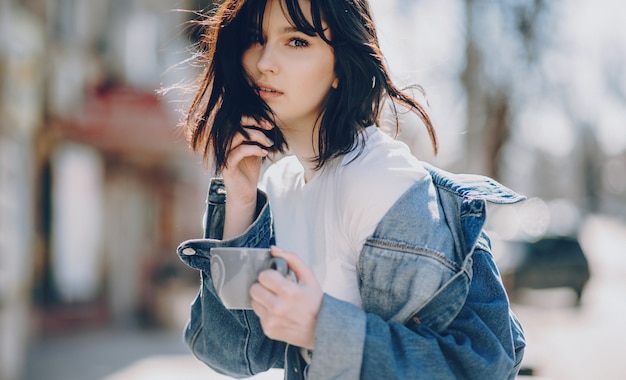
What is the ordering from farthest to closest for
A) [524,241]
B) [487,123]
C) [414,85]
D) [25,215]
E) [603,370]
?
[524,241]
[25,215]
[603,370]
[487,123]
[414,85]

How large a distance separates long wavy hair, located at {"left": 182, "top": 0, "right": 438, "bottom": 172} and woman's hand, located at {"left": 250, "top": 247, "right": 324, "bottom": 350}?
403mm

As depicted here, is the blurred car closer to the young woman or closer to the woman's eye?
the young woman

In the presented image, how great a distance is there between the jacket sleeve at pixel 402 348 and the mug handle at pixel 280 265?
10 cm

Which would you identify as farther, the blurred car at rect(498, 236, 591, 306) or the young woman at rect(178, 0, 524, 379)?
the blurred car at rect(498, 236, 591, 306)

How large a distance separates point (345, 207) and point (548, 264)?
15.1 meters

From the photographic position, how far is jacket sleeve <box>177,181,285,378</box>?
1.86m

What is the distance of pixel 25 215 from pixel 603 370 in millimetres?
6788

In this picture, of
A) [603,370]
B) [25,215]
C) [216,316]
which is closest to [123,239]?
[25,215]

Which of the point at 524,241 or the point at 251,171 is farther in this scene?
the point at 524,241

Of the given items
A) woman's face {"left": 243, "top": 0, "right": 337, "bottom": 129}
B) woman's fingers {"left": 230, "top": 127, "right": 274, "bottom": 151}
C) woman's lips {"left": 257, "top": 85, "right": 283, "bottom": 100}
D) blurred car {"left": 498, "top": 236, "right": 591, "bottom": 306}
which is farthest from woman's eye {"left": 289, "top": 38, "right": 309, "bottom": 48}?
blurred car {"left": 498, "top": 236, "right": 591, "bottom": 306}

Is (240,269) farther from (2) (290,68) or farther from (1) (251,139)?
(2) (290,68)

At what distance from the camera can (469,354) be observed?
1.51 meters

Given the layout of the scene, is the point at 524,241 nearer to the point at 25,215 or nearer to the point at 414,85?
the point at 25,215

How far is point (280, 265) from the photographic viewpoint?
1.45 meters
